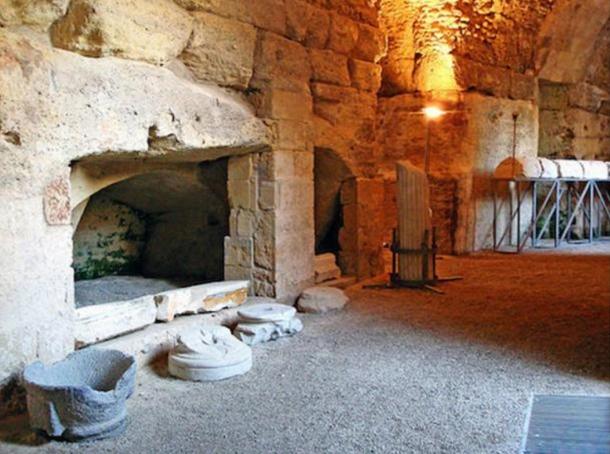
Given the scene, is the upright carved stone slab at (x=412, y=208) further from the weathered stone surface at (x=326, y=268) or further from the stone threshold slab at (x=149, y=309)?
the stone threshold slab at (x=149, y=309)

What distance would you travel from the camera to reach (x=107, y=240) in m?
5.90

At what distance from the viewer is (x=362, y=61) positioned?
6.10 m

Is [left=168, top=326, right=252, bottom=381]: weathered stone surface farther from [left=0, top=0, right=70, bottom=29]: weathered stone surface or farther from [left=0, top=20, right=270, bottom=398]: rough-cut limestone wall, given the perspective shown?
[left=0, top=0, right=70, bottom=29]: weathered stone surface

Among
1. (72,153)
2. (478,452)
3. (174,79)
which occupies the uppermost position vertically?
(174,79)

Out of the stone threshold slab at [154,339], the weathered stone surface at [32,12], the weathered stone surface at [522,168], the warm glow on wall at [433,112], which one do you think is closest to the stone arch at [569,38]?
the weathered stone surface at [522,168]

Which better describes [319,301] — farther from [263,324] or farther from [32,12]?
[32,12]

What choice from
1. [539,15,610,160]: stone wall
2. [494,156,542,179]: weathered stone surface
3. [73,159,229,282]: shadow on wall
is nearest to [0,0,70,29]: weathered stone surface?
[73,159,229,282]: shadow on wall

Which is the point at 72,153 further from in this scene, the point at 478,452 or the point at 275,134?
the point at 478,452

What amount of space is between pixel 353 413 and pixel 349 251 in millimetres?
3304

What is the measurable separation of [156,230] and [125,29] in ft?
9.58

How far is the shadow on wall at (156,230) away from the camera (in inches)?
218

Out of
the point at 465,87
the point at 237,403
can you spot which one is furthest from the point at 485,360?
the point at 465,87

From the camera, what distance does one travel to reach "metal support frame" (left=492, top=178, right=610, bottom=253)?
926 centimetres

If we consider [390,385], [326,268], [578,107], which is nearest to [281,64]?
[326,268]
